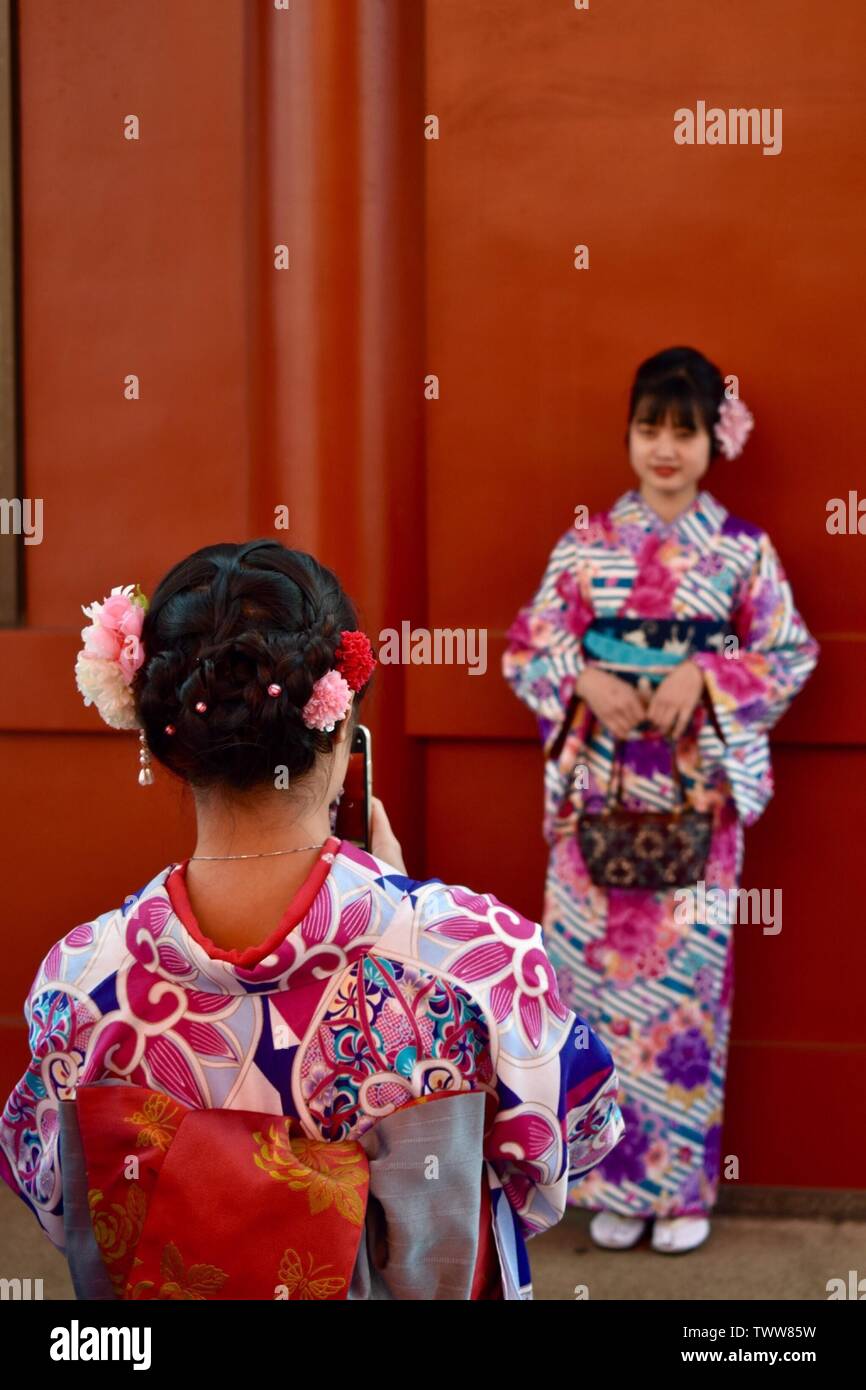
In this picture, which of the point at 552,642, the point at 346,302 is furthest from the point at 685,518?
the point at 346,302

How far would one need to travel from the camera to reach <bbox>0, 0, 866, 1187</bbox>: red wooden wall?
3.42 meters

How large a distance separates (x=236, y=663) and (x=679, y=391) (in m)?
2.05

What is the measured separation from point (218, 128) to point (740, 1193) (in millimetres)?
2892

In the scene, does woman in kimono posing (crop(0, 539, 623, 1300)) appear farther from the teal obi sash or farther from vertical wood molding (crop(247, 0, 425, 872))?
vertical wood molding (crop(247, 0, 425, 872))

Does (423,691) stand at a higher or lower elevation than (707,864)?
higher

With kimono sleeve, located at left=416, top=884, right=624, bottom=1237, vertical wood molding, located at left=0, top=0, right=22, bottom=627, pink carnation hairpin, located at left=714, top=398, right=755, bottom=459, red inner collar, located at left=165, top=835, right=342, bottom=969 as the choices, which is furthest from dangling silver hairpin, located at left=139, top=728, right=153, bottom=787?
vertical wood molding, located at left=0, top=0, right=22, bottom=627

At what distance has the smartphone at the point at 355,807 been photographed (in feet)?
5.73

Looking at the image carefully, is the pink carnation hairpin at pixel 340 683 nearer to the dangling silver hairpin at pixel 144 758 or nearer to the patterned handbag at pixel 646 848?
the dangling silver hairpin at pixel 144 758

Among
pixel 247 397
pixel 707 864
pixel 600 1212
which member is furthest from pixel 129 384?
pixel 600 1212

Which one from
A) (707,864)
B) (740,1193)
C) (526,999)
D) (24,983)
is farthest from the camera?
(24,983)

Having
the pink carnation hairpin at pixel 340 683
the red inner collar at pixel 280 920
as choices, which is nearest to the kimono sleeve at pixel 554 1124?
the red inner collar at pixel 280 920

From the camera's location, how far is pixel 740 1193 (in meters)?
3.55

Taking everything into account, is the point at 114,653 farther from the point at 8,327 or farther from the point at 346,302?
the point at 8,327

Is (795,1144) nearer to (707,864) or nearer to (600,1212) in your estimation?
(600,1212)
